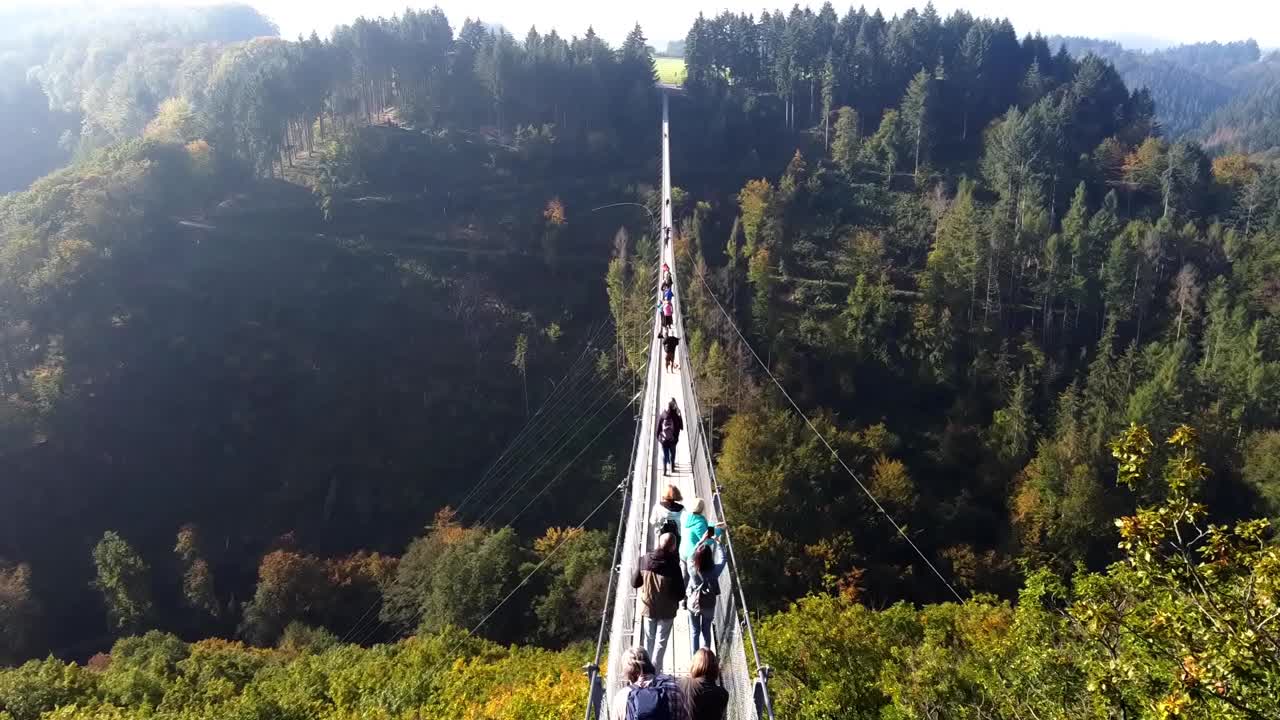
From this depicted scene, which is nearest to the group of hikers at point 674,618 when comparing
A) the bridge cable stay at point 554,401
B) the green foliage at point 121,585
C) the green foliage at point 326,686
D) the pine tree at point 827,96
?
the green foliage at point 326,686

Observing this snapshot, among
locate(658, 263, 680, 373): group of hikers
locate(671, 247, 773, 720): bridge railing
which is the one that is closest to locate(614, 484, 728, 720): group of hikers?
locate(671, 247, 773, 720): bridge railing

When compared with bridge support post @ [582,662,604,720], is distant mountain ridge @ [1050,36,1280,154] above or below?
above

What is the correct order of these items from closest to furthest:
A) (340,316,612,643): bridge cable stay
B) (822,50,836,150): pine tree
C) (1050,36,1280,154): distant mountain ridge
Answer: (340,316,612,643): bridge cable stay, (822,50,836,150): pine tree, (1050,36,1280,154): distant mountain ridge

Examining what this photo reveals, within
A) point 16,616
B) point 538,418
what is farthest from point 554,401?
point 16,616

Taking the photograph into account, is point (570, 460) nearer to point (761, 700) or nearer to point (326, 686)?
point (326, 686)

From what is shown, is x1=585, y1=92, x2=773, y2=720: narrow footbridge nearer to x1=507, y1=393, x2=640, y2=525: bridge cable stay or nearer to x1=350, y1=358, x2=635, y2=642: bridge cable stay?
x1=507, y1=393, x2=640, y2=525: bridge cable stay

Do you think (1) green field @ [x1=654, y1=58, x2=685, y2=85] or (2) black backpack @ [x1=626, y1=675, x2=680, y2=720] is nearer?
(2) black backpack @ [x1=626, y1=675, x2=680, y2=720]

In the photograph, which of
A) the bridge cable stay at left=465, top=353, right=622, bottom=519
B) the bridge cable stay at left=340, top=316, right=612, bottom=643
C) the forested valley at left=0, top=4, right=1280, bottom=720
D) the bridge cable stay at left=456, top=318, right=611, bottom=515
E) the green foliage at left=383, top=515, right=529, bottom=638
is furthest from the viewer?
the bridge cable stay at left=340, top=316, right=612, bottom=643

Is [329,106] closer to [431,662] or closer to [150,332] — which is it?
[150,332]

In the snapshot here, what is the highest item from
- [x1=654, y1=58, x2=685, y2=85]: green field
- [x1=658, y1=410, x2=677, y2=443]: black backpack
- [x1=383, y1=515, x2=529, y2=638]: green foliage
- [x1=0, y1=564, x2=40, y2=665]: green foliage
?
[x1=654, y1=58, x2=685, y2=85]: green field
